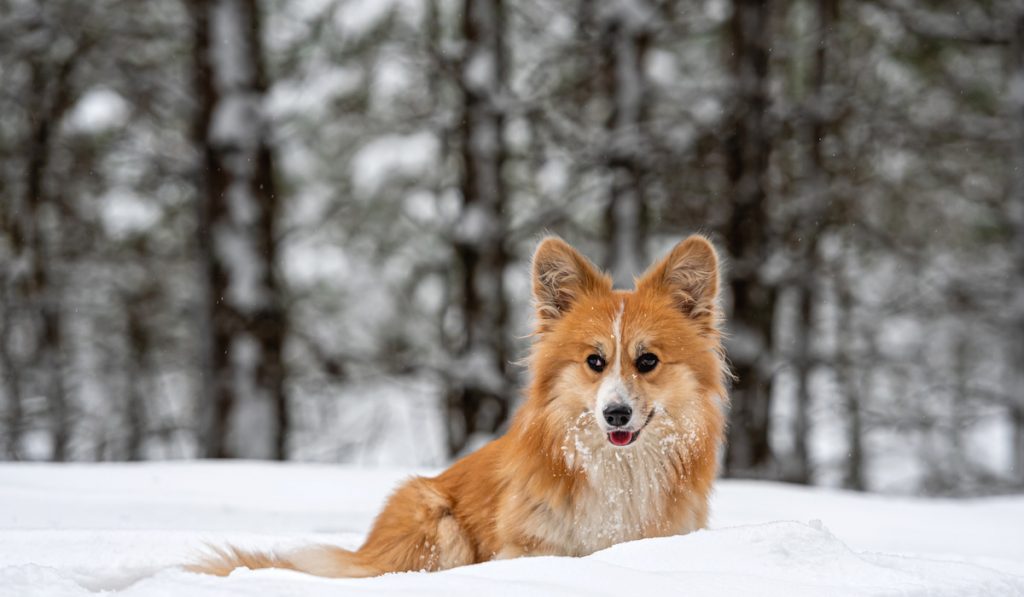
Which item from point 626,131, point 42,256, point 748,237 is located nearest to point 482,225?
point 626,131

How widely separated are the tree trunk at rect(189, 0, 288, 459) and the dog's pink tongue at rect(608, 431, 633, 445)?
14.5 ft

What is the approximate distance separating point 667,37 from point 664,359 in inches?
269

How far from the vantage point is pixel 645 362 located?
12.4 feet

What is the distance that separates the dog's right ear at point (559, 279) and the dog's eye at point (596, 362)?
39cm

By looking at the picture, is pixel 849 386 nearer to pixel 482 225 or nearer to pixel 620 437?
pixel 482 225

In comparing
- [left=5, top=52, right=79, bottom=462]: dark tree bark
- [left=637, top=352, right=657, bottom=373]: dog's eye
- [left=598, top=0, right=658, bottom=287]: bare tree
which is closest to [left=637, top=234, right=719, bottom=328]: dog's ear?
[left=637, top=352, right=657, bottom=373]: dog's eye

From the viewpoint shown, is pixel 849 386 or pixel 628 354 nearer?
pixel 628 354

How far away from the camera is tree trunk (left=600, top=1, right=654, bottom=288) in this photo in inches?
310

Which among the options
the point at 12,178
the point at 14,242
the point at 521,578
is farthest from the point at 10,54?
the point at 521,578

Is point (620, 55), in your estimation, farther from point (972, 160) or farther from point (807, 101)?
point (972, 160)

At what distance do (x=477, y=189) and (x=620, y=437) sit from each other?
5.08m

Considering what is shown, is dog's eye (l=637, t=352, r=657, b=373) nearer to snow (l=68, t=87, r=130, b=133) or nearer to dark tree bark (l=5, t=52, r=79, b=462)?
dark tree bark (l=5, t=52, r=79, b=462)

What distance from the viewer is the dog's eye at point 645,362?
12.4ft

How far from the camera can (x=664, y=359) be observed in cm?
380
